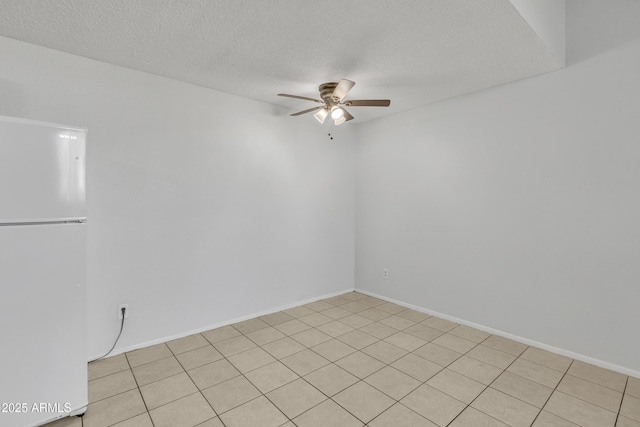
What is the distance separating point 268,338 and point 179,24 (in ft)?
8.87

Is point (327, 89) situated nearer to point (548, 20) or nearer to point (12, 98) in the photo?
point (548, 20)

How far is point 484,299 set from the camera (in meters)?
3.17

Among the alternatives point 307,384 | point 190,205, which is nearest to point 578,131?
point 307,384

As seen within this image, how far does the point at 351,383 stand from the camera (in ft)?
7.38

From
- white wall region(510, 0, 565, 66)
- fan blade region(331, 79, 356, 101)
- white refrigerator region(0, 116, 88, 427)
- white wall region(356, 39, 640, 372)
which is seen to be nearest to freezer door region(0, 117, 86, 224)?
white refrigerator region(0, 116, 88, 427)

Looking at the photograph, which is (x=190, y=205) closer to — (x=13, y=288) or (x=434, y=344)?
(x=13, y=288)

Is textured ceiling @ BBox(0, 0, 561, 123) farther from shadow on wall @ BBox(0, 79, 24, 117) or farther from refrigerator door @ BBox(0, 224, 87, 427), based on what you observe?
refrigerator door @ BBox(0, 224, 87, 427)

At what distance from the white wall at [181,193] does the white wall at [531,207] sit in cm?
129

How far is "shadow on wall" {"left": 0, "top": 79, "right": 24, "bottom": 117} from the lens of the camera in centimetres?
215

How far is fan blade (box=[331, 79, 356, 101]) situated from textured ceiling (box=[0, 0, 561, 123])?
19 centimetres

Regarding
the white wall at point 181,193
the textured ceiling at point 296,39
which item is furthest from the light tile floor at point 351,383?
the textured ceiling at point 296,39

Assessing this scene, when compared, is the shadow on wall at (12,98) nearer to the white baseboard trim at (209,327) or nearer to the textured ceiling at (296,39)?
the textured ceiling at (296,39)

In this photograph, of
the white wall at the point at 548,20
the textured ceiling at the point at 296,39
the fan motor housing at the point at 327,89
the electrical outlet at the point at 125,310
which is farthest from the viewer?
the fan motor housing at the point at 327,89

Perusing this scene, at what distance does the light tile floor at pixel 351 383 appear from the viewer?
6.20ft
